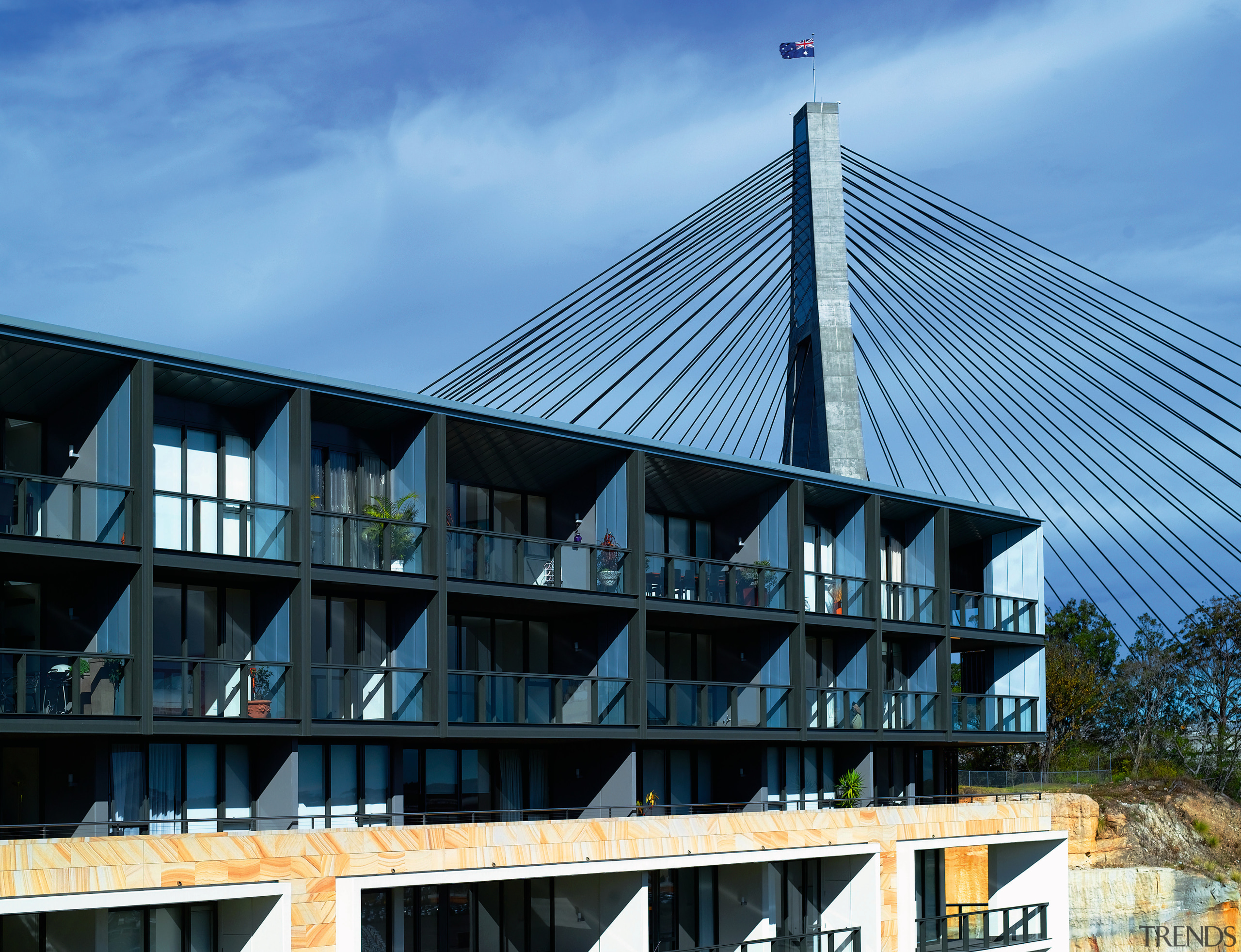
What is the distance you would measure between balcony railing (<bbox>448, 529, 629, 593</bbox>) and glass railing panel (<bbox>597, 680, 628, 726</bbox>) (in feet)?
6.33

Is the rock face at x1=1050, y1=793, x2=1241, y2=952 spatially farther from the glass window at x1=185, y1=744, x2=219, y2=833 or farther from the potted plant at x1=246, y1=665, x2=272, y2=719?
the glass window at x1=185, y1=744, x2=219, y2=833

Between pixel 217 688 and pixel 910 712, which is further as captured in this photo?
pixel 910 712

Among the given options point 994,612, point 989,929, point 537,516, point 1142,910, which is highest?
point 537,516

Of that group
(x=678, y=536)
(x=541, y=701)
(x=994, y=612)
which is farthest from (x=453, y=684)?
(x=994, y=612)

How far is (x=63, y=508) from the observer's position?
22625 millimetres

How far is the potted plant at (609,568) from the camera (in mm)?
29812

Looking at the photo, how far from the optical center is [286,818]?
23.9m

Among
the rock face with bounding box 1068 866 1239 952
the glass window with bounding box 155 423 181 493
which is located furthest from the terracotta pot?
the rock face with bounding box 1068 866 1239 952

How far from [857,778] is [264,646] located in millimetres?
16158

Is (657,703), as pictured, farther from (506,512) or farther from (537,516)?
(506,512)

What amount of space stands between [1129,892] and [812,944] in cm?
1382

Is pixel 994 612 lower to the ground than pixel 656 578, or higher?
→ lower

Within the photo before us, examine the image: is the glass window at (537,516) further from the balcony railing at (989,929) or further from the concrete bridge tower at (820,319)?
the balcony railing at (989,929)

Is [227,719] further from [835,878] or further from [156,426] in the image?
[835,878]
